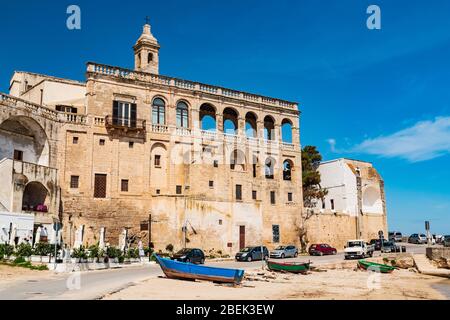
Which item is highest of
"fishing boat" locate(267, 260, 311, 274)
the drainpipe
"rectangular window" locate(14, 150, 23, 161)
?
"rectangular window" locate(14, 150, 23, 161)

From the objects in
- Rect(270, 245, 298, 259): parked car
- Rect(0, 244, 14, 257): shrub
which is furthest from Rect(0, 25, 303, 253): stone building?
Rect(0, 244, 14, 257): shrub

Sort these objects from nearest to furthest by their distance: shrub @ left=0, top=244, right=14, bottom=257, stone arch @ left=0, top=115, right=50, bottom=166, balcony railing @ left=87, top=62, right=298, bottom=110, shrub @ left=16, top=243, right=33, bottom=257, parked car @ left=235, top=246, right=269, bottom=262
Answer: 1. shrub @ left=0, top=244, right=14, bottom=257
2. shrub @ left=16, top=243, right=33, bottom=257
3. stone arch @ left=0, top=115, right=50, bottom=166
4. parked car @ left=235, top=246, right=269, bottom=262
5. balcony railing @ left=87, top=62, right=298, bottom=110

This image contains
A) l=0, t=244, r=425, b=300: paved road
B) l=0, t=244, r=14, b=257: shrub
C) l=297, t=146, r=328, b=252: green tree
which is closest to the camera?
l=0, t=244, r=425, b=300: paved road

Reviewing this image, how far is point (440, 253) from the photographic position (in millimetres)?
43312

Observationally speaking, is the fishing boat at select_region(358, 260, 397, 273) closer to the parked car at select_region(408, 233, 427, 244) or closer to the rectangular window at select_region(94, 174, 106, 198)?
the rectangular window at select_region(94, 174, 106, 198)

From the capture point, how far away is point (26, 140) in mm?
39906

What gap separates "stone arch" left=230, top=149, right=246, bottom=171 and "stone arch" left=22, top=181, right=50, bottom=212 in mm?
19929

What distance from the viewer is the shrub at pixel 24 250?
1103 inches

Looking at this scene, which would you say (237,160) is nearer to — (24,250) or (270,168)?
(270,168)

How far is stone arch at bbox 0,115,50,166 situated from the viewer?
3850cm

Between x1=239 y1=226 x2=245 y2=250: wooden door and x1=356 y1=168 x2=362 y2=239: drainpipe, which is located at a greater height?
x1=356 y1=168 x2=362 y2=239: drainpipe

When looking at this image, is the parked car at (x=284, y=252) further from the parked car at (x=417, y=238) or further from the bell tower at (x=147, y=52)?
the parked car at (x=417, y=238)

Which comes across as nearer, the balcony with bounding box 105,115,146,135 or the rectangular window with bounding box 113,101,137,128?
the balcony with bounding box 105,115,146,135

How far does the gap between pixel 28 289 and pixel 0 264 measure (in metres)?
8.47
